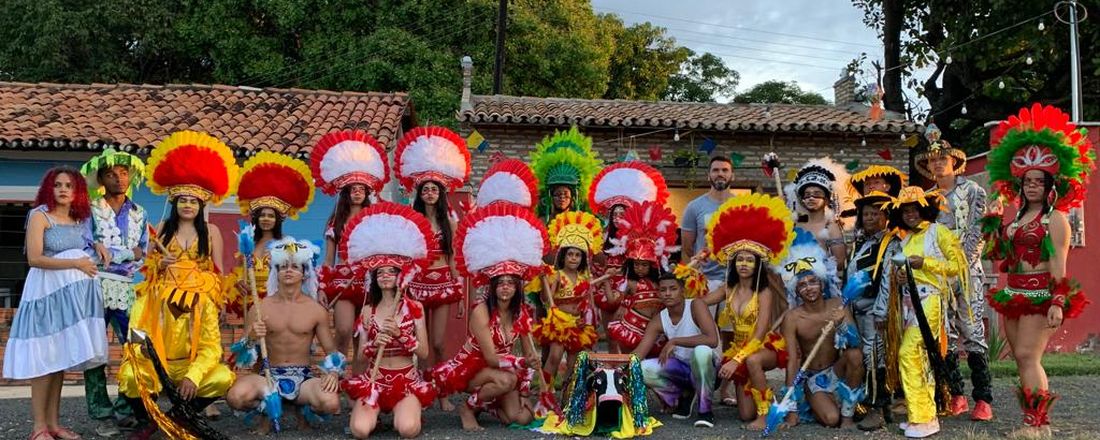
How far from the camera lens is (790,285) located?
5.91 m

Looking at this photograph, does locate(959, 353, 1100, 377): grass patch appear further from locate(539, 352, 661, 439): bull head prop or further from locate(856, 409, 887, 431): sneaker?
locate(539, 352, 661, 439): bull head prop

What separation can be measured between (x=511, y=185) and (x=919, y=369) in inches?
119

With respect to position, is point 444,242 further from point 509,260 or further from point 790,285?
point 790,285

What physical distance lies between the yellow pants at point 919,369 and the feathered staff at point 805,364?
371 millimetres

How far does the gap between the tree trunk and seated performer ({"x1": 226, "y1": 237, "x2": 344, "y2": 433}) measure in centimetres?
1661

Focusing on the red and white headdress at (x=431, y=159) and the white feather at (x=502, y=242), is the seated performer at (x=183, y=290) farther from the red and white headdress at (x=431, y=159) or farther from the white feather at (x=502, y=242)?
the white feather at (x=502, y=242)

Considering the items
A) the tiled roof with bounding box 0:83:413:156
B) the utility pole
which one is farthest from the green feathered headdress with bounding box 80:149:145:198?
the utility pole

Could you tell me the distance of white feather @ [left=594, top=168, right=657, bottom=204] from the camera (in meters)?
6.93

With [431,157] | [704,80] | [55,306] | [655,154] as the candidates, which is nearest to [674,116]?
[655,154]

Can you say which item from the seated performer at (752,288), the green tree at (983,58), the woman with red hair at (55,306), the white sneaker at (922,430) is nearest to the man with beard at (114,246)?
the woman with red hair at (55,306)

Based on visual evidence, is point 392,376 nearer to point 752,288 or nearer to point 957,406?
point 752,288

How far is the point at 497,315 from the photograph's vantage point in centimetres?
588

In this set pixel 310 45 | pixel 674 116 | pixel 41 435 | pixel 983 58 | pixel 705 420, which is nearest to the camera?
pixel 41 435

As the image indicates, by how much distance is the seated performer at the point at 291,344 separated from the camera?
554cm
